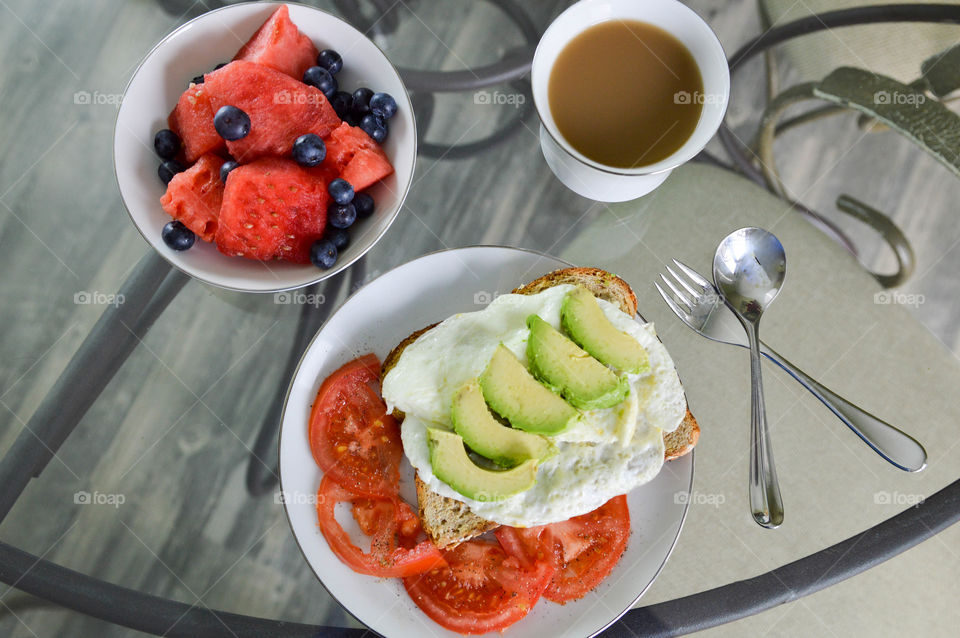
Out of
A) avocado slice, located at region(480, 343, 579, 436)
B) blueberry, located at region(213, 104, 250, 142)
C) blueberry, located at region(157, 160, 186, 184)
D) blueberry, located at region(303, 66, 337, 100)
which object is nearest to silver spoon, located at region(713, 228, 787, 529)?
avocado slice, located at region(480, 343, 579, 436)

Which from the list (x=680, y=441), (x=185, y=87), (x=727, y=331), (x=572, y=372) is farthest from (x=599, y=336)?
(x=185, y=87)

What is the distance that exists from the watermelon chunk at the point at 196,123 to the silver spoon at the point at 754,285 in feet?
4.11

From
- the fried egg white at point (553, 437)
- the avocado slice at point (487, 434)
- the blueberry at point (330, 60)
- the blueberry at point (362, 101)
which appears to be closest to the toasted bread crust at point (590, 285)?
the fried egg white at point (553, 437)

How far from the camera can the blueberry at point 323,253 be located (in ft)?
4.76

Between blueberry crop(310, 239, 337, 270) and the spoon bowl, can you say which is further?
the spoon bowl

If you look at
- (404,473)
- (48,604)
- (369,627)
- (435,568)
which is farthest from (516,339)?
(48,604)

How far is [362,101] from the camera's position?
5.03 ft

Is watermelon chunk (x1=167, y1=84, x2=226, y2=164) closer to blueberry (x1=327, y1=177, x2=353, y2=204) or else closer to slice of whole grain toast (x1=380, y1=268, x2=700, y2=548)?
blueberry (x1=327, y1=177, x2=353, y2=204)

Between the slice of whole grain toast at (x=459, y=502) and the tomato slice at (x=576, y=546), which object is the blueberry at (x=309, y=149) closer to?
the slice of whole grain toast at (x=459, y=502)

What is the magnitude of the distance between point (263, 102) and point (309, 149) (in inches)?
5.6

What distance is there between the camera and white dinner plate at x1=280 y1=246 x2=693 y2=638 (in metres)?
1.54

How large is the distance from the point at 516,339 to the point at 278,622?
0.97 metres

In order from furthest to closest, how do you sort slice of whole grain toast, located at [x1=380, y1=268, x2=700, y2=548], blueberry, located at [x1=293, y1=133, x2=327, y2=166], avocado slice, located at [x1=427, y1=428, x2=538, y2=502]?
slice of whole grain toast, located at [x1=380, y1=268, x2=700, y2=548] → blueberry, located at [x1=293, y1=133, x2=327, y2=166] → avocado slice, located at [x1=427, y1=428, x2=538, y2=502]

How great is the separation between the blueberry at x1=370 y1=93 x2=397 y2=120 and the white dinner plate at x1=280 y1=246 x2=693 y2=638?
339 mm
